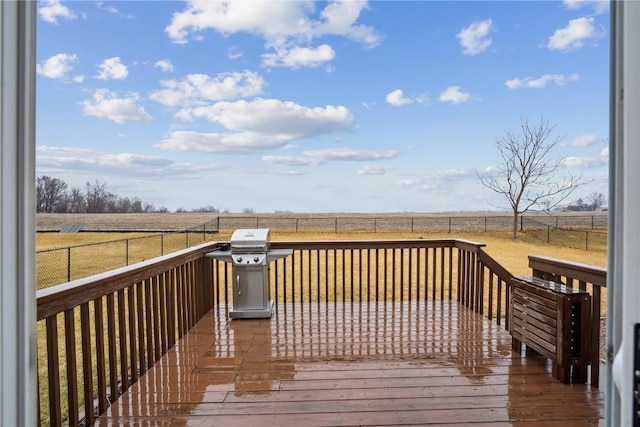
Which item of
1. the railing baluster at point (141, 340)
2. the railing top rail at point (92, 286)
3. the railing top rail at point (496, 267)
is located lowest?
the railing baluster at point (141, 340)

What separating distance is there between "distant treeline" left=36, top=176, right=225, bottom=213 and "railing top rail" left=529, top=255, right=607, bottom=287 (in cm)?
338

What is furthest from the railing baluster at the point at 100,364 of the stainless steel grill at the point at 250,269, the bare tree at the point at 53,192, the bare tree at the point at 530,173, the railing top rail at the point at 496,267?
the bare tree at the point at 530,173

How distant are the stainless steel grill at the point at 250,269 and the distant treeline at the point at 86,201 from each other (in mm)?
1578

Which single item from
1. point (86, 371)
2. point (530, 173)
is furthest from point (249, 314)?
point (530, 173)

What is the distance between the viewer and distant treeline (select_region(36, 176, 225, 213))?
3.01 meters

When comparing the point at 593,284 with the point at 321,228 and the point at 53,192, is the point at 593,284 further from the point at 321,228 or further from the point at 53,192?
the point at 321,228

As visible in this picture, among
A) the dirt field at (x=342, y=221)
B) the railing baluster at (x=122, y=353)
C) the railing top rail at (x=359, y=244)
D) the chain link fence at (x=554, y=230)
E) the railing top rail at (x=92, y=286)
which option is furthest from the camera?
the chain link fence at (x=554, y=230)

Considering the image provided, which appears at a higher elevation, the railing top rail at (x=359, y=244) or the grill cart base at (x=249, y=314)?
the railing top rail at (x=359, y=244)

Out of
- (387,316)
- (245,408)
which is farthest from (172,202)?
(245,408)

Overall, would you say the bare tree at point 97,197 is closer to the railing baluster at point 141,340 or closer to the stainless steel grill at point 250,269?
the stainless steel grill at point 250,269

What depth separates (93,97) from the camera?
846 cm

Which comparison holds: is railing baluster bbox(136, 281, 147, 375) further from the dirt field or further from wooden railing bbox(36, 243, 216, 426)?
the dirt field

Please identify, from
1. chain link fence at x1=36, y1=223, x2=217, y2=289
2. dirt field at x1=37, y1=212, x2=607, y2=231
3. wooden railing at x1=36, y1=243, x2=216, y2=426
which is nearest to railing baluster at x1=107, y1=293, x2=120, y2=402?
wooden railing at x1=36, y1=243, x2=216, y2=426

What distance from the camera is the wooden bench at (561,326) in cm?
276
